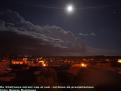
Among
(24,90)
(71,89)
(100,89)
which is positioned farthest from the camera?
(100,89)

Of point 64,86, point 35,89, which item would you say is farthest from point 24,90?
point 64,86

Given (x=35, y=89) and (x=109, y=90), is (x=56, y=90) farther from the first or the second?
(x=109, y=90)

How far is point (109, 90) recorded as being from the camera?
52.0 ft

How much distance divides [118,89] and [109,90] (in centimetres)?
79

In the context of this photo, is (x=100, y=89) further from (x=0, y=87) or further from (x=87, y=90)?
(x=0, y=87)

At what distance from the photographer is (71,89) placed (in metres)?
14.5

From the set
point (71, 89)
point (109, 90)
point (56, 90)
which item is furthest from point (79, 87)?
point (109, 90)

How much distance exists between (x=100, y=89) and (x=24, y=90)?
538 cm

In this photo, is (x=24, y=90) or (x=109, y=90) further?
(x=109, y=90)

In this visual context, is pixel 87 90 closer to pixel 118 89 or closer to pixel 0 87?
pixel 118 89

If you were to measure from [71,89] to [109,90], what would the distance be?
3.09 meters

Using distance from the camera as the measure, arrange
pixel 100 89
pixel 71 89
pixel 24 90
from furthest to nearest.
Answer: pixel 100 89
pixel 71 89
pixel 24 90

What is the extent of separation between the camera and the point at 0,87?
1375cm

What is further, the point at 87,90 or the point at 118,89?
the point at 118,89
